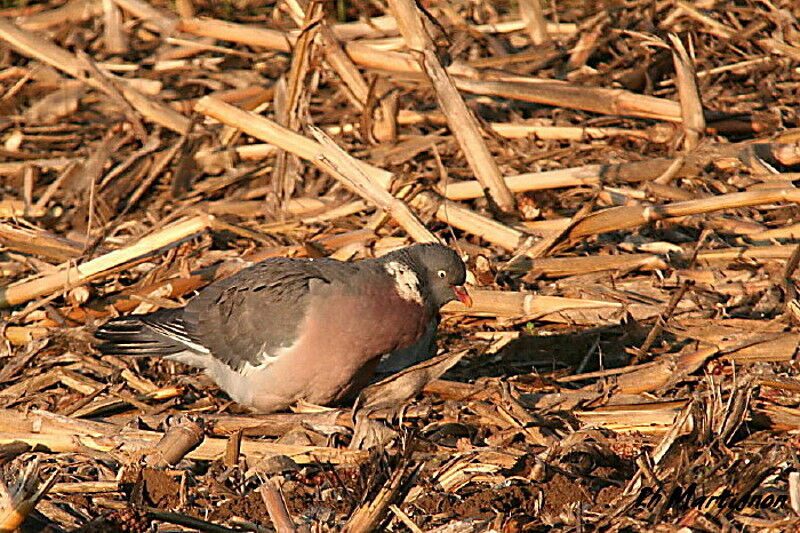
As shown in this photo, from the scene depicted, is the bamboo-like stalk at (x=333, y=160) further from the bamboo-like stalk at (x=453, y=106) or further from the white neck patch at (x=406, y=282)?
the white neck patch at (x=406, y=282)

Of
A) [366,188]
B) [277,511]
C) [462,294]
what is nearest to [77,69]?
[366,188]

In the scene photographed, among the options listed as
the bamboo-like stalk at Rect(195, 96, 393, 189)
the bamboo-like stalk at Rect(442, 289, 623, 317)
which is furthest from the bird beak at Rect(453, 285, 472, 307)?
the bamboo-like stalk at Rect(195, 96, 393, 189)

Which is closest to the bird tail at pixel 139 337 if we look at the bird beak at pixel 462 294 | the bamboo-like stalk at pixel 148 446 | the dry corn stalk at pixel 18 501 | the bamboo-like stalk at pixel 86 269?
the bamboo-like stalk at pixel 86 269

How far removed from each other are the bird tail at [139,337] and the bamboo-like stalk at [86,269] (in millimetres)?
485

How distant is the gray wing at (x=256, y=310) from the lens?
18.1ft

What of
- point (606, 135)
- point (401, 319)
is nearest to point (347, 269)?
point (401, 319)

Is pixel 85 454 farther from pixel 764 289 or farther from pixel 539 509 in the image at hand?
pixel 764 289

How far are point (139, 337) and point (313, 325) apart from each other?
1.18 meters

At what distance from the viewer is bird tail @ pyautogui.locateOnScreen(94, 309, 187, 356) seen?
599 cm

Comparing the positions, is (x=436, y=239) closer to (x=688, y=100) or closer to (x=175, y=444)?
(x=688, y=100)

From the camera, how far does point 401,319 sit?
543cm

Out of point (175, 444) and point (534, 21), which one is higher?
point (534, 21)

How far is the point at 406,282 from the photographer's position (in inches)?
218

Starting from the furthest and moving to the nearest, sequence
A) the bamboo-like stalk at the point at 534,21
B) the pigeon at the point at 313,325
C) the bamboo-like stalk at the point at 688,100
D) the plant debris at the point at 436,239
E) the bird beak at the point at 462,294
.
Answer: the bamboo-like stalk at the point at 534,21
the bamboo-like stalk at the point at 688,100
the bird beak at the point at 462,294
the pigeon at the point at 313,325
the plant debris at the point at 436,239
